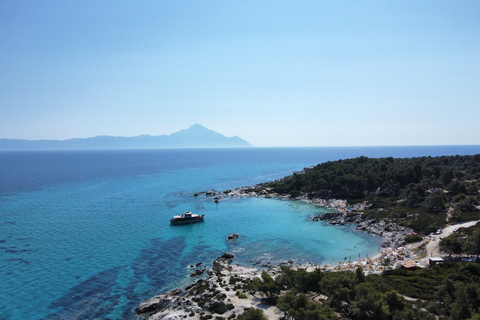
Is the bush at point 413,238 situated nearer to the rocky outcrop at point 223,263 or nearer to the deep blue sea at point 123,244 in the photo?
the deep blue sea at point 123,244

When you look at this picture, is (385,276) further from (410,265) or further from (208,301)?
(208,301)

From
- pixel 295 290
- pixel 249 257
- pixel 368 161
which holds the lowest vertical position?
pixel 249 257

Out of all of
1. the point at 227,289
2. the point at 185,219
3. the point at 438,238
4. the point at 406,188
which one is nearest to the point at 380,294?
the point at 227,289

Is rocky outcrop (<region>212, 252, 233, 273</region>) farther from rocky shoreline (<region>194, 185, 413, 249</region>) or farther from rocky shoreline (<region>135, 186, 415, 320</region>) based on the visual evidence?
rocky shoreline (<region>194, 185, 413, 249</region>)

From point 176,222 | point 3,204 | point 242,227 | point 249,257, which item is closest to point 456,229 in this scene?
point 249,257

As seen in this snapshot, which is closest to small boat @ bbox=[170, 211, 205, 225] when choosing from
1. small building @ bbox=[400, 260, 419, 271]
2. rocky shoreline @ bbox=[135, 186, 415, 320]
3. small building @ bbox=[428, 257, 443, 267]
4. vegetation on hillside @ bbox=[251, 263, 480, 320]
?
rocky shoreline @ bbox=[135, 186, 415, 320]

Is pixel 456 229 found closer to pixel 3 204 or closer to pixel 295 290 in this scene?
pixel 295 290
